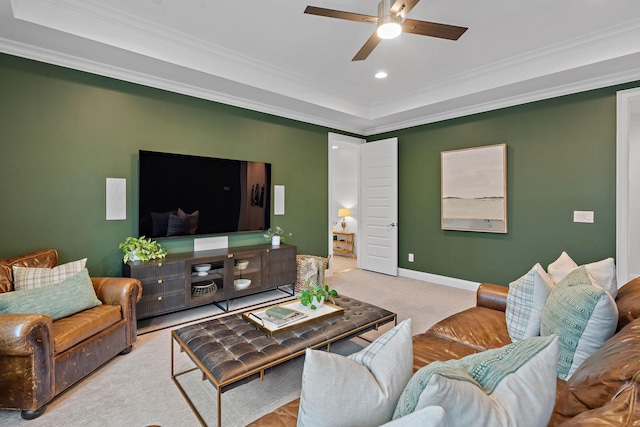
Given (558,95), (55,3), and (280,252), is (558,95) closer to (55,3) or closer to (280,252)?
(280,252)

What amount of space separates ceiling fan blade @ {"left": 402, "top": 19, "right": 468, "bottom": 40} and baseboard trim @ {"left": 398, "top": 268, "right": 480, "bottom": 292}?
3.40 m

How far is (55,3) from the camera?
2.52 meters

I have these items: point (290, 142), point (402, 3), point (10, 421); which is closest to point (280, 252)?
point (290, 142)

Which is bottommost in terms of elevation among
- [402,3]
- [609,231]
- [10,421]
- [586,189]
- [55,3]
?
[10,421]

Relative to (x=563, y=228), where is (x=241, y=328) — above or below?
below

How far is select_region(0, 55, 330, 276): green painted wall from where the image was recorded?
2.84 meters

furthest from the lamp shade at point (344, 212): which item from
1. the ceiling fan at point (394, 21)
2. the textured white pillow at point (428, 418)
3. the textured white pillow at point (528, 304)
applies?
the textured white pillow at point (428, 418)

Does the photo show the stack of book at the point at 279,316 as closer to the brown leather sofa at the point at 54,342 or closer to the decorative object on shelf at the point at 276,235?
the brown leather sofa at the point at 54,342

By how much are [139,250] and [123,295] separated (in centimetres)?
75

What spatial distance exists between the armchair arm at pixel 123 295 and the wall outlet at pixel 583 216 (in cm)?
474

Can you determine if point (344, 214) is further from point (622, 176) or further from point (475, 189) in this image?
point (622, 176)

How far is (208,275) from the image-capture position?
3.53 m

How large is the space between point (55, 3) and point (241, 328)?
297 centimetres

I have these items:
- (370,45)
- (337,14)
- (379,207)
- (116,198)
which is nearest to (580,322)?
(337,14)
